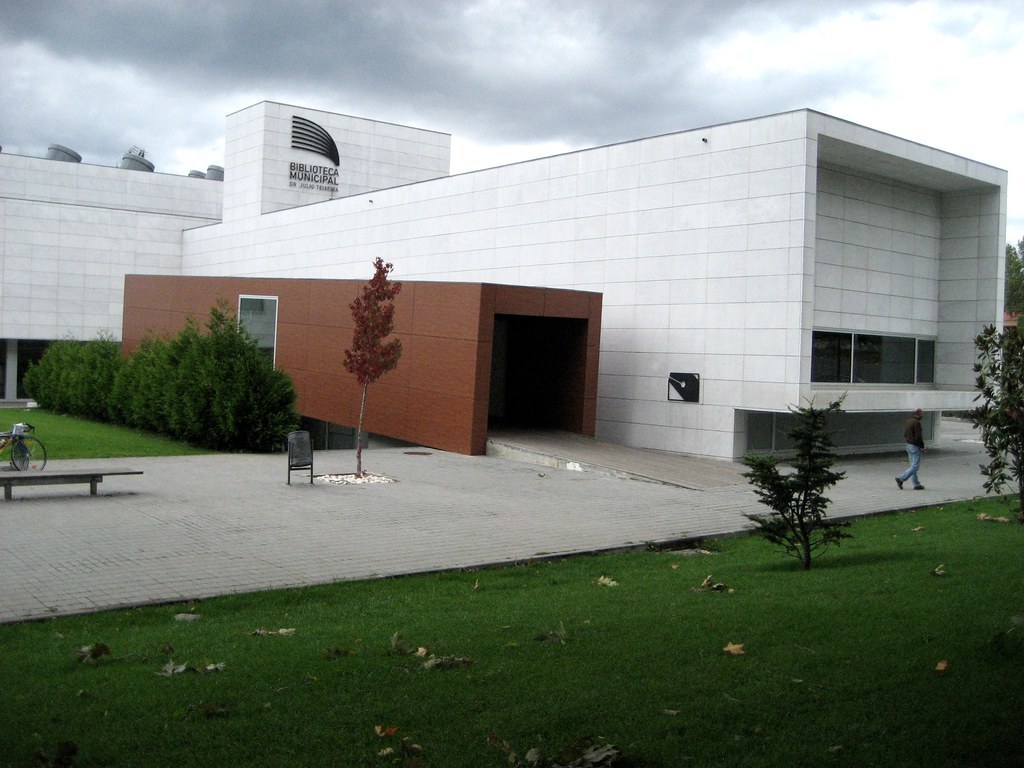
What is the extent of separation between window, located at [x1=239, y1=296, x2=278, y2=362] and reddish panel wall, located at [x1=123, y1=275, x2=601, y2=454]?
0.83 feet

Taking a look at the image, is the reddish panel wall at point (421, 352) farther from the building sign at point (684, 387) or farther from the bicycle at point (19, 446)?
the bicycle at point (19, 446)

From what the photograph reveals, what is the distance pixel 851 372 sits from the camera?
27.6 metres

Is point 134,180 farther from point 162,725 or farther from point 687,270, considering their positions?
point 162,725

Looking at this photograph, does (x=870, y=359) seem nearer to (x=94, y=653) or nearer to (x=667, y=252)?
(x=667, y=252)

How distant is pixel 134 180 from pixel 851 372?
4454 cm

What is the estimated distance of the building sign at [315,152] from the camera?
46.6 metres

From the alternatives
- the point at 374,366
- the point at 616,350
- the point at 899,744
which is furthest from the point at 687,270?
the point at 899,744

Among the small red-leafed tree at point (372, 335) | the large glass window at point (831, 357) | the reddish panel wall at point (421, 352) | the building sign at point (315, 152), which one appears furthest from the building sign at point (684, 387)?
the building sign at point (315, 152)

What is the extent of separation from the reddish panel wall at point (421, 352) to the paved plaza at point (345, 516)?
173 centimetres

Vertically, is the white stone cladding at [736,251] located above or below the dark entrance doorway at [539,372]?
above

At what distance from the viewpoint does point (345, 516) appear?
47.7 feet

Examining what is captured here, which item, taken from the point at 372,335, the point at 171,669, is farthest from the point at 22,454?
the point at 171,669

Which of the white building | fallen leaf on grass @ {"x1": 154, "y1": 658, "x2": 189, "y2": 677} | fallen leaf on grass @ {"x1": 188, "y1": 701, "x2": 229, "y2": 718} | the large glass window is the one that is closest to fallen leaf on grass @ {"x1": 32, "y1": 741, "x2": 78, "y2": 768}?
fallen leaf on grass @ {"x1": 188, "y1": 701, "x2": 229, "y2": 718}

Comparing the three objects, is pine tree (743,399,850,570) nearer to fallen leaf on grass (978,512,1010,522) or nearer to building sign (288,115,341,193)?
fallen leaf on grass (978,512,1010,522)
